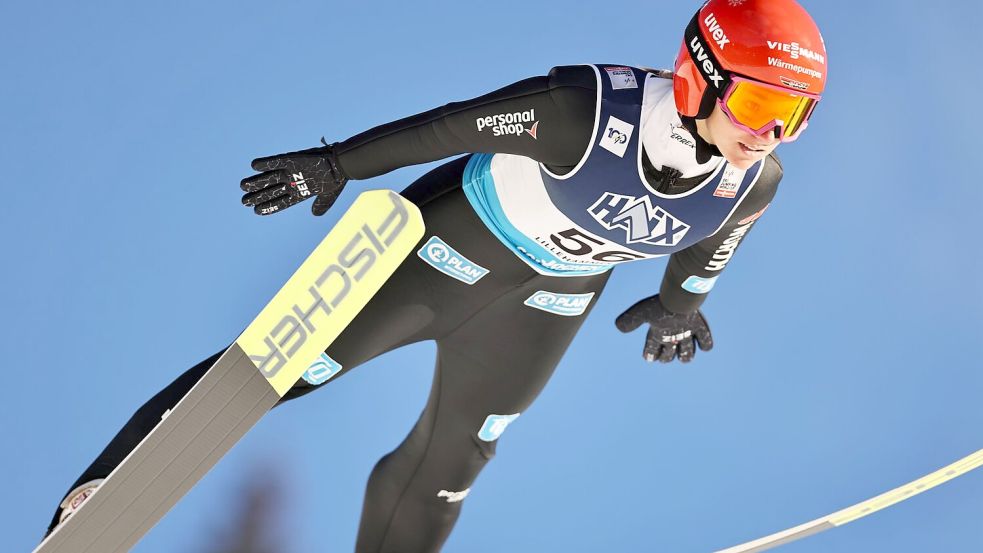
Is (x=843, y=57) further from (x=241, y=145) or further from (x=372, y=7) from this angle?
(x=241, y=145)

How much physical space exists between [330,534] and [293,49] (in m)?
1.16

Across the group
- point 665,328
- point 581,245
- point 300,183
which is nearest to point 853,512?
point 665,328

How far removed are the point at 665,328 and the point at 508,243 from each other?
1.87 ft

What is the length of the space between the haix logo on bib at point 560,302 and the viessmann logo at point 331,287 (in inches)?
20.7

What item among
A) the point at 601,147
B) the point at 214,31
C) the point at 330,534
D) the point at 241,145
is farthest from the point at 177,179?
the point at 601,147

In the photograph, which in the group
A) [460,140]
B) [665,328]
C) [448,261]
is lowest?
[665,328]

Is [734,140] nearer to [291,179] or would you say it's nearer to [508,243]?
[508,243]

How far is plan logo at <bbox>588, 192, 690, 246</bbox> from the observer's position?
6.26ft

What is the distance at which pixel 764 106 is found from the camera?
5.68 ft

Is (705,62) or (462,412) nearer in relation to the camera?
(705,62)

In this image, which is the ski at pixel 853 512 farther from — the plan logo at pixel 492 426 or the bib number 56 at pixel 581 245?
the bib number 56 at pixel 581 245

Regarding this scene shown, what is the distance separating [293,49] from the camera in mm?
2947

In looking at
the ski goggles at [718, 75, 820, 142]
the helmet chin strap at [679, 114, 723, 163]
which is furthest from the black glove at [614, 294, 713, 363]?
the ski goggles at [718, 75, 820, 142]

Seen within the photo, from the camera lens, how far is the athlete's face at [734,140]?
70.1 inches
